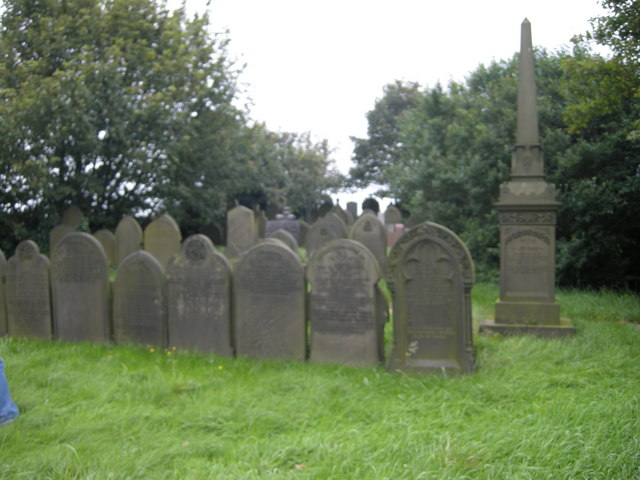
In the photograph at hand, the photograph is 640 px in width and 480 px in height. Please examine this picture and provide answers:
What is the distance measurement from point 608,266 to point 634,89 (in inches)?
191

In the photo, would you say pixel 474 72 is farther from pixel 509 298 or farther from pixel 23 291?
pixel 23 291

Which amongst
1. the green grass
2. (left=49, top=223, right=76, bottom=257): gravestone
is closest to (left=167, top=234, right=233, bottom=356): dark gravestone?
the green grass

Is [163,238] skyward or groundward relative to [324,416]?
skyward

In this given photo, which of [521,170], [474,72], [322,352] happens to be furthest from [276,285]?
[474,72]

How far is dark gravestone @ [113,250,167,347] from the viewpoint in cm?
746

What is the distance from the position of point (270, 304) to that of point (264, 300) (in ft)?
0.28

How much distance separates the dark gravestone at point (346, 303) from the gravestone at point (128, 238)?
8.92m

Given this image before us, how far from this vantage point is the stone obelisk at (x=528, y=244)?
7754 mm

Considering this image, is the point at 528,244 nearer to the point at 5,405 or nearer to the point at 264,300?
the point at 264,300

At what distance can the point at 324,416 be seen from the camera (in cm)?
504

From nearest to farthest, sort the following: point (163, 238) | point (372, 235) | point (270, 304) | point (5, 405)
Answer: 1. point (5, 405)
2. point (270, 304)
3. point (163, 238)
4. point (372, 235)

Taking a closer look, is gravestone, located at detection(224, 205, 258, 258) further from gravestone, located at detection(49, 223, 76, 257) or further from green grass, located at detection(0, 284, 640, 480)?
green grass, located at detection(0, 284, 640, 480)

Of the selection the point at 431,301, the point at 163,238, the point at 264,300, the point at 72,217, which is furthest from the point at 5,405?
the point at 72,217

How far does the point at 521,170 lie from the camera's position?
26.4ft
